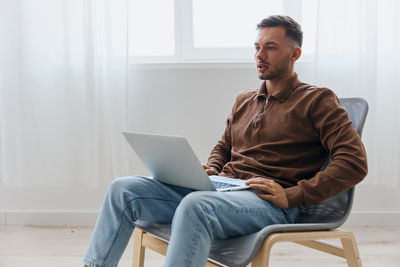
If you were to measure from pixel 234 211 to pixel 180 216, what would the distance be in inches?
5.9

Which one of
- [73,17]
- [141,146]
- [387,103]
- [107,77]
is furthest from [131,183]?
[387,103]

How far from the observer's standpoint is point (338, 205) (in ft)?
4.60

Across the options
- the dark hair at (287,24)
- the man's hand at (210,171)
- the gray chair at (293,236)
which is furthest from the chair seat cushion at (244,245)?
the dark hair at (287,24)

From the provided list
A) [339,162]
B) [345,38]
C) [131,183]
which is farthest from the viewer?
[345,38]

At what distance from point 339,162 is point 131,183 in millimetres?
587

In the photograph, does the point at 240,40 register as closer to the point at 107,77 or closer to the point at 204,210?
the point at 107,77

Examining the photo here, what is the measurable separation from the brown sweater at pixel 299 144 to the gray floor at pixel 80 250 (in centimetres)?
75

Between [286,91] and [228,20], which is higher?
[228,20]

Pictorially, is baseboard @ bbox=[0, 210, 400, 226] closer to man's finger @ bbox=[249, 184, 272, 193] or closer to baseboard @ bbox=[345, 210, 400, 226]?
baseboard @ bbox=[345, 210, 400, 226]

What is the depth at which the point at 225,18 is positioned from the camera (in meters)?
2.89

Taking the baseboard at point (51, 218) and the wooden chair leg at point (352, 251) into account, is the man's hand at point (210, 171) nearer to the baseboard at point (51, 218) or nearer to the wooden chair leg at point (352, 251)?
the wooden chair leg at point (352, 251)

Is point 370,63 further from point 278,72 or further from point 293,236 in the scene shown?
point 293,236

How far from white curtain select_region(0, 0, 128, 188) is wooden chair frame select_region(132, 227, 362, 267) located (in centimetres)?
127

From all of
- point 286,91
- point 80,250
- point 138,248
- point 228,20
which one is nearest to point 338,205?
point 286,91
